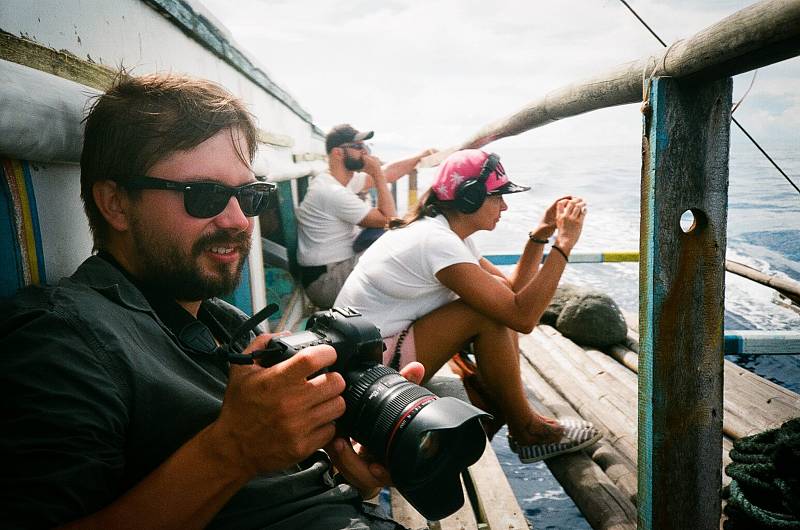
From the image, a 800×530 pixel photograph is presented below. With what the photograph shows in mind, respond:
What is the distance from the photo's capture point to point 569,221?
229cm

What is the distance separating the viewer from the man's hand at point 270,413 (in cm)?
82

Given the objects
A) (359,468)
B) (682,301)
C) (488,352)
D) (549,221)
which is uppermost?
(549,221)

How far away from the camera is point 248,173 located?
1.30m

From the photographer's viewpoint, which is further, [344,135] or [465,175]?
[344,135]

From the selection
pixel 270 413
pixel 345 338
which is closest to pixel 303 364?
pixel 270 413

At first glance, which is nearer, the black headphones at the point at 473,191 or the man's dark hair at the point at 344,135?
the black headphones at the point at 473,191

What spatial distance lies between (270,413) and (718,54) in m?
1.07

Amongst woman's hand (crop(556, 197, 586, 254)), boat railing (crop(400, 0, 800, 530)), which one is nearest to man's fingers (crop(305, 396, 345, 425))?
boat railing (crop(400, 0, 800, 530))

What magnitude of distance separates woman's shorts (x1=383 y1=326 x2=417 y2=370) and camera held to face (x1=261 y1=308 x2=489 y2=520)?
116 cm

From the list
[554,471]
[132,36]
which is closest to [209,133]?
[132,36]

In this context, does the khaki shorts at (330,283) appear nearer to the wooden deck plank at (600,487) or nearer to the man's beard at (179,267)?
the wooden deck plank at (600,487)

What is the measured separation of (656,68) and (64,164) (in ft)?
4.51

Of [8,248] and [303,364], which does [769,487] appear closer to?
[303,364]

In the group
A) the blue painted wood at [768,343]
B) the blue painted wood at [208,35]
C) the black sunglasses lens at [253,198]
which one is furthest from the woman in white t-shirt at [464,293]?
the blue painted wood at [768,343]
